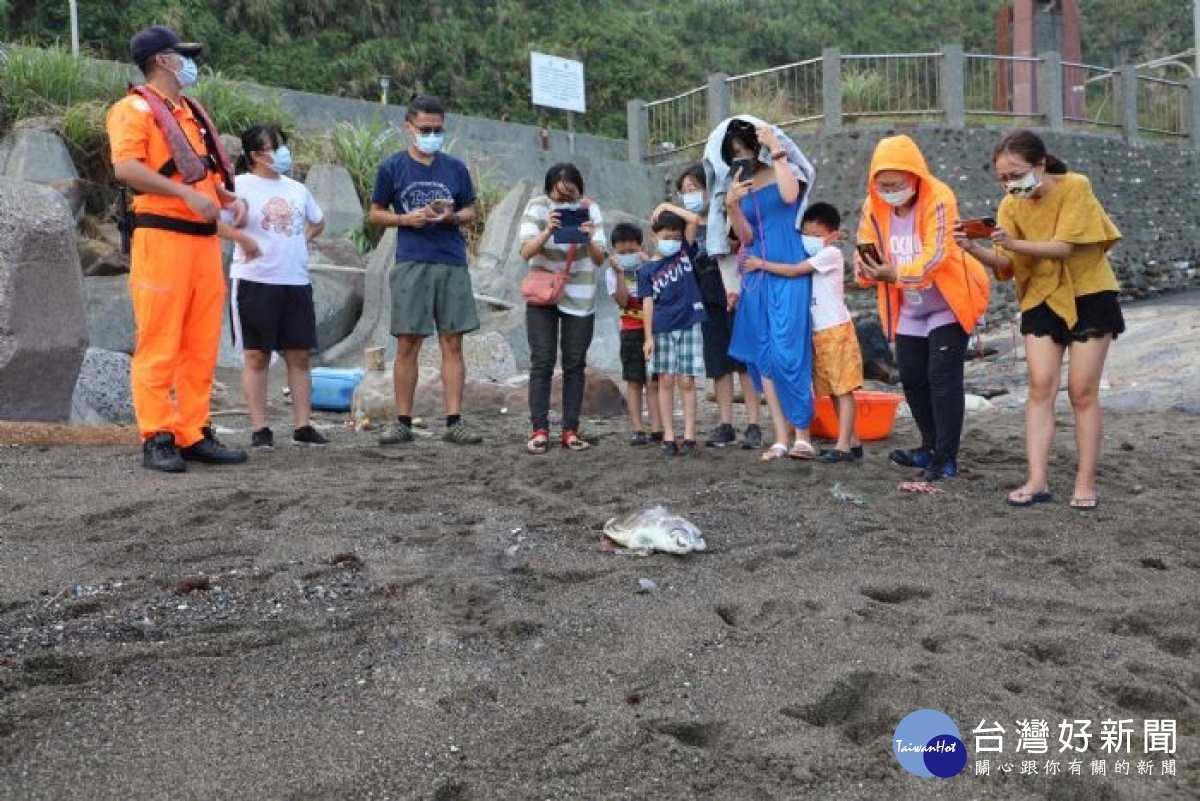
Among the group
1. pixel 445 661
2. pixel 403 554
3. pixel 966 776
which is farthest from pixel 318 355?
pixel 966 776

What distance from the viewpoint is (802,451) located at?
5.34 metres

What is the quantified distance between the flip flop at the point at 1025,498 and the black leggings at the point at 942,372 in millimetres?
491

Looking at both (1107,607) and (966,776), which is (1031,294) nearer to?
(1107,607)

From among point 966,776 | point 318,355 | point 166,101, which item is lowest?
point 966,776

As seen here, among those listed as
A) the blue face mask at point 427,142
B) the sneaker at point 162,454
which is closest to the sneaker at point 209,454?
the sneaker at point 162,454

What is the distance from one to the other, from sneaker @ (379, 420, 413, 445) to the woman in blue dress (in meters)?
1.71

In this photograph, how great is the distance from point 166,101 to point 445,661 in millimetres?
3249

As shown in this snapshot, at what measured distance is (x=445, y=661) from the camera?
2.64 metres

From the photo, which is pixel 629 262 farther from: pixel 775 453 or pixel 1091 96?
pixel 1091 96

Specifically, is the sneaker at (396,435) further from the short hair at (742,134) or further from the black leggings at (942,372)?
the black leggings at (942,372)

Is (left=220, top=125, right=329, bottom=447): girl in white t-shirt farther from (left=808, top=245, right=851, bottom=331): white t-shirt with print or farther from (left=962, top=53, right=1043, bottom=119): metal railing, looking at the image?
(left=962, top=53, right=1043, bottom=119): metal railing

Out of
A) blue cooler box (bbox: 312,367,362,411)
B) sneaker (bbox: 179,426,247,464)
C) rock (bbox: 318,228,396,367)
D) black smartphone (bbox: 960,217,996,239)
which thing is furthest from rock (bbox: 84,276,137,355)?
black smartphone (bbox: 960,217,996,239)

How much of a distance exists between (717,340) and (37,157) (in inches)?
292

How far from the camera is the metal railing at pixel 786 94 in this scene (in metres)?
16.5
